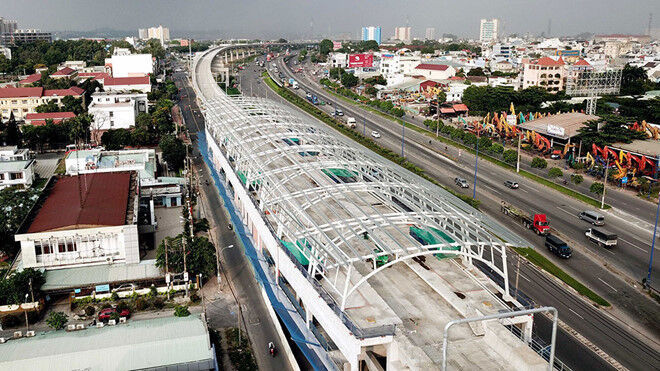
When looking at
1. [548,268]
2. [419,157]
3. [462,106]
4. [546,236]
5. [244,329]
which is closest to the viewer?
[244,329]

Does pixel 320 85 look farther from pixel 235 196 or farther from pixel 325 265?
pixel 325 265

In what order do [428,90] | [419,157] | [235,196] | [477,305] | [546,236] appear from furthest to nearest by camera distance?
1. [428,90]
2. [419,157]
3. [235,196]
4. [546,236]
5. [477,305]

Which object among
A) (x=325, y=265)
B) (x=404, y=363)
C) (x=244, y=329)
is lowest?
(x=244, y=329)

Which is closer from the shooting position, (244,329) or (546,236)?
(244,329)

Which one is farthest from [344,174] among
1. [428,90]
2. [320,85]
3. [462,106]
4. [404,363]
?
[320,85]

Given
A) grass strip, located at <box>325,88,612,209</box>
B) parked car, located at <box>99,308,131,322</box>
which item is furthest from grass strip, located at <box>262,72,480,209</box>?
parked car, located at <box>99,308,131,322</box>

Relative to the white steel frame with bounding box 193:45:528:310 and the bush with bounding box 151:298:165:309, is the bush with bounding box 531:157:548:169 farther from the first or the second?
the bush with bounding box 151:298:165:309
